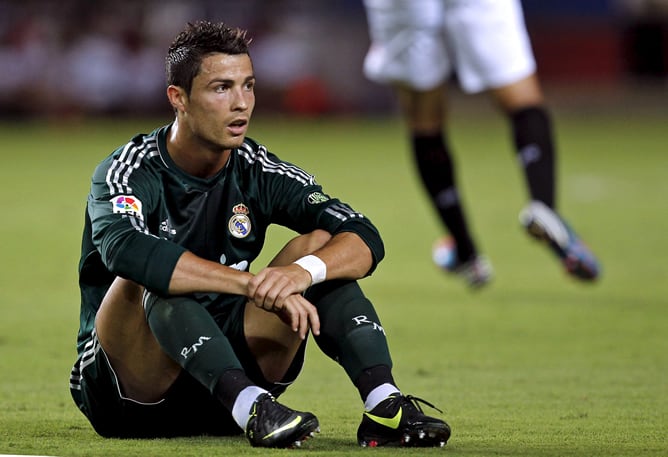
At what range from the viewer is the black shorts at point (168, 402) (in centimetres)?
408

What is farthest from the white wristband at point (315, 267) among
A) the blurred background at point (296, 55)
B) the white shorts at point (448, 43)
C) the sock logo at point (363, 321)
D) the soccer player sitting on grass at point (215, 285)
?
the blurred background at point (296, 55)

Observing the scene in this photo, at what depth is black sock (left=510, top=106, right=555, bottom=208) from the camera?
7.04 meters

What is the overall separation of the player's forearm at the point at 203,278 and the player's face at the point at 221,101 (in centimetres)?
43

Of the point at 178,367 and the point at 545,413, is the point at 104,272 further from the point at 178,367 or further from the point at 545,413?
the point at 545,413

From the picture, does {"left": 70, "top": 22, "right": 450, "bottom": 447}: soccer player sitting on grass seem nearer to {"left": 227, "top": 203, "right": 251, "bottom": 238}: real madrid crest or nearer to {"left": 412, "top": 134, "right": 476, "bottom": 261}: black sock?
{"left": 227, "top": 203, "right": 251, "bottom": 238}: real madrid crest

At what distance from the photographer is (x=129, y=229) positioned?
3.92 meters

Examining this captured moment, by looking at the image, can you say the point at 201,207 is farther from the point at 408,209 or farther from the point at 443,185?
the point at 408,209

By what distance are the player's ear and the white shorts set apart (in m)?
3.35

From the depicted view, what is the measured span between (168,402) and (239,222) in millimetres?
571

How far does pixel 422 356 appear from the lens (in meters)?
5.96

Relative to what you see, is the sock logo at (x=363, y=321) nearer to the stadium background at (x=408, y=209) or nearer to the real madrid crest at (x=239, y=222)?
the stadium background at (x=408, y=209)

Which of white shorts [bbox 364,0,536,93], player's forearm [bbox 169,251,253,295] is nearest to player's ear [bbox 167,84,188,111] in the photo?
player's forearm [bbox 169,251,253,295]

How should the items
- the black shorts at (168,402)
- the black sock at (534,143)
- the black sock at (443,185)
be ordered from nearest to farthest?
1. the black shorts at (168,402)
2. the black sock at (534,143)
3. the black sock at (443,185)

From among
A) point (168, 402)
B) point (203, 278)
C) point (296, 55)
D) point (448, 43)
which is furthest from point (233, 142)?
point (296, 55)
